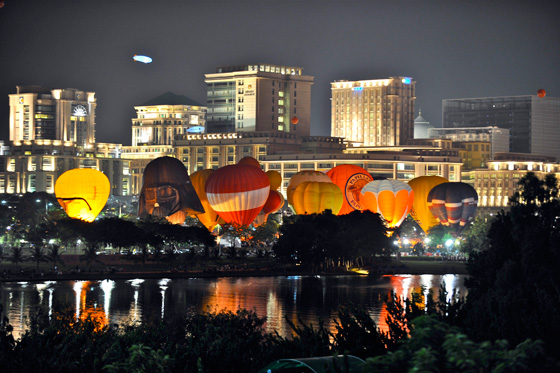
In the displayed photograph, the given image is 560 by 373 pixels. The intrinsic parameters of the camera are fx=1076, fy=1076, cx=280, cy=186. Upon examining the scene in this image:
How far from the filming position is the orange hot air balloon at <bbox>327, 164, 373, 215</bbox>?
14950 cm

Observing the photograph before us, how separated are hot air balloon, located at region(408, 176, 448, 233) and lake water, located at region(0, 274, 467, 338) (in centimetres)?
4130

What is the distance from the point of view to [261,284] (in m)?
103

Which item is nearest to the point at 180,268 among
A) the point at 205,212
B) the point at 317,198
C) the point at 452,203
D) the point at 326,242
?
the point at 326,242

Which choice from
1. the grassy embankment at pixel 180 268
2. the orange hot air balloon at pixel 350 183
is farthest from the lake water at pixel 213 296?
the orange hot air balloon at pixel 350 183

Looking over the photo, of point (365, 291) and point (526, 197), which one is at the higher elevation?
point (526, 197)

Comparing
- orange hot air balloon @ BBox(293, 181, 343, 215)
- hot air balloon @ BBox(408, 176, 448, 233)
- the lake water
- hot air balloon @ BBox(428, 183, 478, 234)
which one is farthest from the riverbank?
hot air balloon @ BBox(408, 176, 448, 233)

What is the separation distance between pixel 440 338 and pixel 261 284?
79.2m

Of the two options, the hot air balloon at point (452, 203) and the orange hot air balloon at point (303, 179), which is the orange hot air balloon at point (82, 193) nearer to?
the orange hot air balloon at point (303, 179)

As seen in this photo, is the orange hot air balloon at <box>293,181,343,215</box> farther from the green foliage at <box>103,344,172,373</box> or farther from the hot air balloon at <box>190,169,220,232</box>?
the green foliage at <box>103,344,172,373</box>

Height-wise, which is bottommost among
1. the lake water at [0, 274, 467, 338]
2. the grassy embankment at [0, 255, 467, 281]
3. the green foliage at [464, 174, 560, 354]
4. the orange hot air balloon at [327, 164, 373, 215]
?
the lake water at [0, 274, 467, 338]

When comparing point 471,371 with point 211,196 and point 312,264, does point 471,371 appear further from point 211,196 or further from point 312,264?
point 211,196

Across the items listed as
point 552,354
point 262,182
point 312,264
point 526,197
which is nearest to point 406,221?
point 262,182

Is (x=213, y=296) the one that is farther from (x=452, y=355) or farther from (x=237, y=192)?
(x=452, y=355)

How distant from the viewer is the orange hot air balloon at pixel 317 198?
5655 inches
